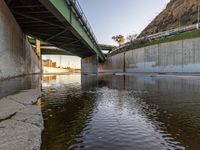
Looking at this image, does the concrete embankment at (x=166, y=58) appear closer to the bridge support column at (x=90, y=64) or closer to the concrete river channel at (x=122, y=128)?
the bridge support column at (x=90, y=64)

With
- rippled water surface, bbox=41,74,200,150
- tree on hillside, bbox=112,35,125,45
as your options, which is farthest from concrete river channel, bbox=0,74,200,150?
tree on hillside, bbox=112,35,125,45

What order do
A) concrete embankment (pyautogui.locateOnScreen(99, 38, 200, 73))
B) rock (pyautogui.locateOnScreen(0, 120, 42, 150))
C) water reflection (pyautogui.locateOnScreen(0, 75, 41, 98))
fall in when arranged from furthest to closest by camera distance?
concrete embankment (pyautogui.locateOnScreen(99, 38, 200, 73))
water reflection (pyautogui.locateOnScreen(0, 75, 41, 98))
rock (pyautogui.locateOnScreen(0, 120, 42, 150))

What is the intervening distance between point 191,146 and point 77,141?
3.57 metres

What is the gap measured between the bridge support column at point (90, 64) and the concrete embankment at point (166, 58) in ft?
40.7

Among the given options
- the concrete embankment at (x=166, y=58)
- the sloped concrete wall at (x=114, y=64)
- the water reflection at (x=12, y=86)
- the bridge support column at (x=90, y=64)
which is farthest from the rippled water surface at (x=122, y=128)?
the sloped concrete wall at (x=114, y=64)

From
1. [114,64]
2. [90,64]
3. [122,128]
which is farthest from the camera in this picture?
[114,64]

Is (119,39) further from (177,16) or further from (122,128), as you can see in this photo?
(122,128)

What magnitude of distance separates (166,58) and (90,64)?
42.0 metres

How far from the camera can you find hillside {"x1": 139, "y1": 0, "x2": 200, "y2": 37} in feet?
388

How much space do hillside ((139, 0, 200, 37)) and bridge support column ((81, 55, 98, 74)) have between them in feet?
148

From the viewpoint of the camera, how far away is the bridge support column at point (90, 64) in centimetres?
9806

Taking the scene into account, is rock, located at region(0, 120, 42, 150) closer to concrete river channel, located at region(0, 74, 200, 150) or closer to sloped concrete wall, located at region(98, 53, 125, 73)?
concrete river channel, located at region(0, 74, 200, 150)

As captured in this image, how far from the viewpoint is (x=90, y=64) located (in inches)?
4154

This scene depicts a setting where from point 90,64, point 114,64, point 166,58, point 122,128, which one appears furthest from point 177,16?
point 122,128
